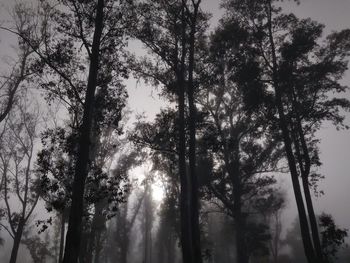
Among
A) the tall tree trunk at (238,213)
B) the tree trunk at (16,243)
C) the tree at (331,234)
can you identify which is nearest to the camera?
the tree at (331,234)

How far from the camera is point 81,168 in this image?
9758mm

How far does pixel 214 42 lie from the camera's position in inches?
728

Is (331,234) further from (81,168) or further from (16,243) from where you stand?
(16,243)

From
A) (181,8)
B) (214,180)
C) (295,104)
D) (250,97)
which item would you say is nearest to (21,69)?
(181,8)

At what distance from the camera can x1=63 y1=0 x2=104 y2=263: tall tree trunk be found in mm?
8914

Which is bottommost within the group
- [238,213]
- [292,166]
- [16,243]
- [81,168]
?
[16,243]

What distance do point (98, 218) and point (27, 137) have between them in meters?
8.91

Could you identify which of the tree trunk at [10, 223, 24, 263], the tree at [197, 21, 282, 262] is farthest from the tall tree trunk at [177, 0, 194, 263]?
the tree trunk at [10, 223, 24, 263]

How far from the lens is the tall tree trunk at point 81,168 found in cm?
891

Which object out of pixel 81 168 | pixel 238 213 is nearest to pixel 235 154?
pixel 238 213

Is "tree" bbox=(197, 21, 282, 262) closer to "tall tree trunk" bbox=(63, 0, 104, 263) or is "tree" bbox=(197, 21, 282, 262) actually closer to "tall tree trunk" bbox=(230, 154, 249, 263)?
"tall tree trunk" bbox=(230, 154, 249, 263)

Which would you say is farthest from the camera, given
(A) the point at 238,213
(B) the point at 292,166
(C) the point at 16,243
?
(C) the point at 16,243

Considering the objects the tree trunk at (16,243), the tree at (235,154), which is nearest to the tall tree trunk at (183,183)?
the tree at (235,154)

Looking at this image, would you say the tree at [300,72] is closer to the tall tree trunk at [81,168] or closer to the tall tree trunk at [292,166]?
the tall tree trunk at [292,166]
